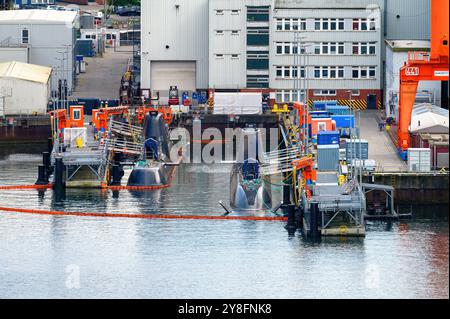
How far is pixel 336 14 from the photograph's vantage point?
305ft

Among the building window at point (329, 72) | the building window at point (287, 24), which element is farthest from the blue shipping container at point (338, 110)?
the building window at point (287, 24)

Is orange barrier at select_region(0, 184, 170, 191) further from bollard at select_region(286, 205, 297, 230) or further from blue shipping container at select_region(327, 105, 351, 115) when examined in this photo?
blue shipping container at select_region(327, 105, 351, 115)

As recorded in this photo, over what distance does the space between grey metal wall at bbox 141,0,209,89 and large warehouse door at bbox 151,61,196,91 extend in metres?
0.39

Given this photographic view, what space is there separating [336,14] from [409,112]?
1790cm

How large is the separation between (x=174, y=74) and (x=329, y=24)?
8.61 m

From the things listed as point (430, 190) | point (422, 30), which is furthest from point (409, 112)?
point (422, 30)

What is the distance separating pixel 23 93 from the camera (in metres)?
92.6

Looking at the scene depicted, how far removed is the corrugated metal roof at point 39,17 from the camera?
3912 inches

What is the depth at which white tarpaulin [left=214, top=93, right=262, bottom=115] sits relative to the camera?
90438 mm

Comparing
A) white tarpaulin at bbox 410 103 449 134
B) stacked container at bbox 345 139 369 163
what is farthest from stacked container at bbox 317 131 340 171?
white tarpaulin at bbox 410 103 449 134

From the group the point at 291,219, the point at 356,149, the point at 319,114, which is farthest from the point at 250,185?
the point at 319,114

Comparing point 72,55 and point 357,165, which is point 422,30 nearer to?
point 72,55

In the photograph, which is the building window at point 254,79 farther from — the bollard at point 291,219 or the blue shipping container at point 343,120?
the bollard at point 291,219

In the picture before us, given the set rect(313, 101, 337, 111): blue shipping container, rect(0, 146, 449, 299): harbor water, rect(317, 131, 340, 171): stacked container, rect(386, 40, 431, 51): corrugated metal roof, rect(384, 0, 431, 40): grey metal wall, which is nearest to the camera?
rect(0, 146, 449, 299): harbor water
